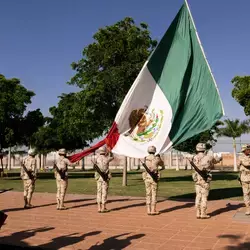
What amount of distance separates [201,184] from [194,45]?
13.2ft

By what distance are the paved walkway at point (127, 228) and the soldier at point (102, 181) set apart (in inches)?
13.6

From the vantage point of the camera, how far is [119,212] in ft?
35.6

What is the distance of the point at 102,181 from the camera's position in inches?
435

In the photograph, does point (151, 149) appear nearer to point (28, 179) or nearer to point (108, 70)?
point (28, 179)

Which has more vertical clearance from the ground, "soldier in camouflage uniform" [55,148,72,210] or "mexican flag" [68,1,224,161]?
"mexican flag" [68,1,224,161]

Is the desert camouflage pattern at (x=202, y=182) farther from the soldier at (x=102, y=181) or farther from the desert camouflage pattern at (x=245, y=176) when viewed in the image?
the soldier at (x=102, y=181)

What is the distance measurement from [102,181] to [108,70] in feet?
37.5

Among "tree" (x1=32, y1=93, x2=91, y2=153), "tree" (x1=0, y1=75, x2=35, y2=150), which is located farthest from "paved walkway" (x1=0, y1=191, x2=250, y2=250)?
"tree" (x1=32, y1=93, x2=91, y2=153)

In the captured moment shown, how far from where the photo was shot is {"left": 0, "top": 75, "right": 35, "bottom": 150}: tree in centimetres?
2748

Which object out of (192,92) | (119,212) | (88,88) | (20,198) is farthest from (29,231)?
(88,88)

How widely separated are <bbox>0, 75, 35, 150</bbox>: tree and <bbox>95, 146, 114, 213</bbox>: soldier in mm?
17827

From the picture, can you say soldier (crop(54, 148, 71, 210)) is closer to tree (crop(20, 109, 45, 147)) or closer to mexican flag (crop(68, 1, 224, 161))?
mexican flag (crop(68, 1, 224, 161))

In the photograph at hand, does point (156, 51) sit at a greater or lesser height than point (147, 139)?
greater

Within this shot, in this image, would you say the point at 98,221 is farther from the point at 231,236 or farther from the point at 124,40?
the point at 124,40
